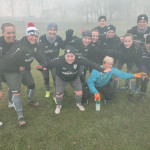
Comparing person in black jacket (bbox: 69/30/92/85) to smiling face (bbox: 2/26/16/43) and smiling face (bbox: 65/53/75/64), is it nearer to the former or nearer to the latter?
smiling face (bbox: 65/53/75/64)

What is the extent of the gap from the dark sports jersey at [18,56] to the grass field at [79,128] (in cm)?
153

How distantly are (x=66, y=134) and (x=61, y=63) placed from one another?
1.80 m

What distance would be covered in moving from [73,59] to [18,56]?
4.41 ft

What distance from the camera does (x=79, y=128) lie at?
10.9 feet

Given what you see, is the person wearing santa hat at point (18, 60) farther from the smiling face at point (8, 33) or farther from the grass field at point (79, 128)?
the grass field at point (79, 128)

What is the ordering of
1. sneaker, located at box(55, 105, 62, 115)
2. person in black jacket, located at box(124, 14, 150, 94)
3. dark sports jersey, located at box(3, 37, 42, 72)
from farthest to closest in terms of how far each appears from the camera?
person in black jacket, located at box(124, 14, 150, 94), sneaker, located at box(55, 105, 62, 115), dark sports jersey, located at box(3, 37, 42, 72)

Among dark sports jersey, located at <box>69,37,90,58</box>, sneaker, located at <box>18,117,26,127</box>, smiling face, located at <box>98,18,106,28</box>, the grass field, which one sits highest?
smiling face, located at <box>98,18,106,28</box>

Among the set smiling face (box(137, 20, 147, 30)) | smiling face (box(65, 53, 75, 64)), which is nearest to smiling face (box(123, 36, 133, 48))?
smiling face (box(137, 20, 147, 30))

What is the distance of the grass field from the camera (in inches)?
113

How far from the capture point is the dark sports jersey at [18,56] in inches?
118

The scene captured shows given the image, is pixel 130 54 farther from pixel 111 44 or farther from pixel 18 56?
pixel 18 56

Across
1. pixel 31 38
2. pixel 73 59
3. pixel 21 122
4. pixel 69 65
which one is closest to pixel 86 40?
pixel 73 59

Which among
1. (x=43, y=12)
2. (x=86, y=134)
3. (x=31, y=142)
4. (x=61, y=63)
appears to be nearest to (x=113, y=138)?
(x=86, y=134)

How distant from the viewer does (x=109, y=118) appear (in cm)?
369
